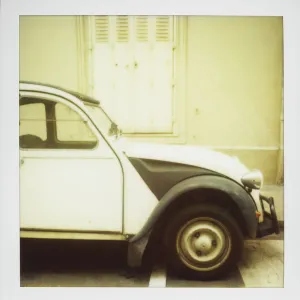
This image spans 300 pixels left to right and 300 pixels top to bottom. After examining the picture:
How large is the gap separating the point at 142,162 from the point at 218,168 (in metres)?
0.45

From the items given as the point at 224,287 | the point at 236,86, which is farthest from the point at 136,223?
the point at 236,86

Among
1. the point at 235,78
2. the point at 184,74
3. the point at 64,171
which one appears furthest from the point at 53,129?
the point at 235,78

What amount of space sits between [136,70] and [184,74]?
29cm

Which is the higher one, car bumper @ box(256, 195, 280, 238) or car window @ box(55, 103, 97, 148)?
car window @ box(55, 103, 97, 148)

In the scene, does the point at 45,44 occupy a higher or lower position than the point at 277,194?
higher

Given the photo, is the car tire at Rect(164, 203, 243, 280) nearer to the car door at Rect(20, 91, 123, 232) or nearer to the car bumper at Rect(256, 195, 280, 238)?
the car bumper at Rect(256, 195, 280, 238)

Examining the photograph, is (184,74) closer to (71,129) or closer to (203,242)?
(71,129)

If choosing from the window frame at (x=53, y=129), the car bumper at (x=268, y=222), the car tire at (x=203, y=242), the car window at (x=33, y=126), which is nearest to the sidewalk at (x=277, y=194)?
the car bumper at (x=268, y=222)

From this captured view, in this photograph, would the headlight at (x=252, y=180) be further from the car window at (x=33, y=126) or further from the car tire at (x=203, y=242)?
the car window at (x=33, y=126)

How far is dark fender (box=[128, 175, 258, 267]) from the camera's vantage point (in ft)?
6.79

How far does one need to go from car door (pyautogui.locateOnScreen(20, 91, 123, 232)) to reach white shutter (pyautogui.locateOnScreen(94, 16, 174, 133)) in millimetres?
219

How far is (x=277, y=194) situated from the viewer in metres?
2.16

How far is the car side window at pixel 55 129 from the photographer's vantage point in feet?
6.85

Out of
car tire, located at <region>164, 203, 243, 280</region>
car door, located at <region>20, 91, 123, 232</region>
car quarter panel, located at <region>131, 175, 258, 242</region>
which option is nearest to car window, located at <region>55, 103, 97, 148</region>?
car door, located at <region>20, 91, 123, 232</region>
